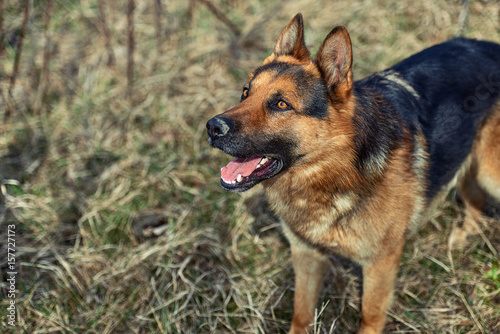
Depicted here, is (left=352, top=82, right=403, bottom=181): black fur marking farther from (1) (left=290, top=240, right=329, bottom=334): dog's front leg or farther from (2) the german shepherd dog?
(1) (left=290, top=240, right=329, bottom=334): dog's front leg

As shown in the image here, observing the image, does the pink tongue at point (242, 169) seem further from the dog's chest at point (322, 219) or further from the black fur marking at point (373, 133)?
the black fur marking at point (373, 133)

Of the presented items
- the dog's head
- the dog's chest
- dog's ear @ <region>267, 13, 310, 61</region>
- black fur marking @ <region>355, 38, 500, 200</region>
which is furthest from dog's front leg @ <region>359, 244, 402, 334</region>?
dog's ear @ <region>267, 13, 310, 61</region>

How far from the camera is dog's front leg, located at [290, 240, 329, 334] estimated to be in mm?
3328

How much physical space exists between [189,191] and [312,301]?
6.17ft

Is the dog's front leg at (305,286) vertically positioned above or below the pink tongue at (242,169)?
below

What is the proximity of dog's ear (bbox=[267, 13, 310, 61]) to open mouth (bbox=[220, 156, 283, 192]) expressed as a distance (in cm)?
86

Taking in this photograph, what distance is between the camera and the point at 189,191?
471cm

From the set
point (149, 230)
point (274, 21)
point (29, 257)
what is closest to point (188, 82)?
point (274, 21)

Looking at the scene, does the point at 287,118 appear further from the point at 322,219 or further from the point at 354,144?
the point at 322,219

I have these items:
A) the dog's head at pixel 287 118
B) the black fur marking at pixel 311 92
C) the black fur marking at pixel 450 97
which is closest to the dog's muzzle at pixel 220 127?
the dog's head at pixel 287 118

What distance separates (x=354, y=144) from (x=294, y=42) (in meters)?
0.93

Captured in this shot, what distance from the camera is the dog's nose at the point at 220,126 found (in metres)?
2.63

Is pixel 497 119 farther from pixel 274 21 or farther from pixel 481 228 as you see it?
pixel 274 21

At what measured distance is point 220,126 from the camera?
2.63 metres
